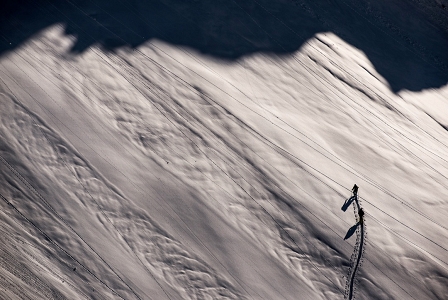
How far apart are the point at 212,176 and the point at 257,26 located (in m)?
5.83

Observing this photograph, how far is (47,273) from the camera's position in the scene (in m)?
8.04

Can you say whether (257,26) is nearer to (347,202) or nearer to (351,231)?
(347,202)

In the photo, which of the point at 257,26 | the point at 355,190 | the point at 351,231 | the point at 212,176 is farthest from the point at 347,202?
the point at 257,26

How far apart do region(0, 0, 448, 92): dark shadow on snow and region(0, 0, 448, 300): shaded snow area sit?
0.34 m

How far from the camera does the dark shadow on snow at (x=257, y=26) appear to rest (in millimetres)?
11875

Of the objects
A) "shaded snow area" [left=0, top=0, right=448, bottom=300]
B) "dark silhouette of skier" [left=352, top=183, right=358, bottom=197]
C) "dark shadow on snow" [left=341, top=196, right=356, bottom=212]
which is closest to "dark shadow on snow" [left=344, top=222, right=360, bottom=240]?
"shaded snow area" [left=0, top=0, right=448, bottom=300]

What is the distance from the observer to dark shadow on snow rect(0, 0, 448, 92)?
39.0ft

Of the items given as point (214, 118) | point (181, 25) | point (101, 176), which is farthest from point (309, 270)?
point (181, 25)

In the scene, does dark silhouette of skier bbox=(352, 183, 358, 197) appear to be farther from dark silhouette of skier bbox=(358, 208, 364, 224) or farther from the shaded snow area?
dark silhouette of skier bbox=(358, 208, 364, 224)

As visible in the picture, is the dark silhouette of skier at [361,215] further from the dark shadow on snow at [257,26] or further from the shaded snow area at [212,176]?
the dark shadow on snow at [257,26]

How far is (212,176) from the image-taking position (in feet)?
31.6

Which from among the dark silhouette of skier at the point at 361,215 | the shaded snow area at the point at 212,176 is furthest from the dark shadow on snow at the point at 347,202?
the dark silhouette of skier at the point at 361,215

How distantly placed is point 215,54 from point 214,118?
242 cm

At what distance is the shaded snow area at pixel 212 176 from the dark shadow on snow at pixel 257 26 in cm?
34
